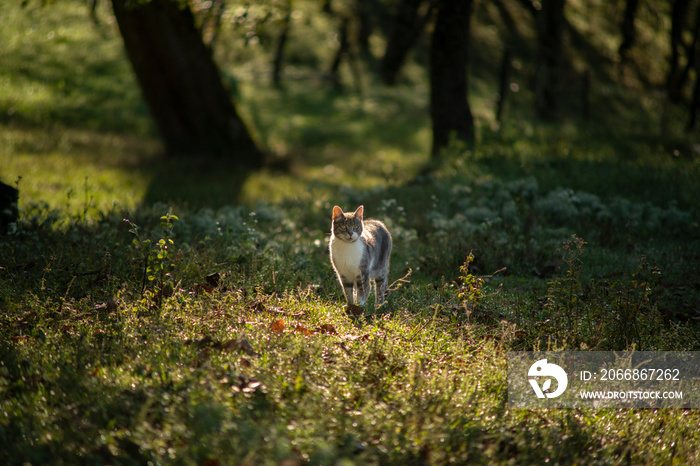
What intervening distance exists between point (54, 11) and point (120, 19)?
17555 millimetres

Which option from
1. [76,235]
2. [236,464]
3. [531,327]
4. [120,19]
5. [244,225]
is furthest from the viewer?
[120,19]

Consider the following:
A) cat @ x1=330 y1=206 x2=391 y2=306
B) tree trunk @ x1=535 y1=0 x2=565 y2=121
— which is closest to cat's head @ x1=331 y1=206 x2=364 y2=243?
cat @ x1=330 y1=206 x2=391 y2=306

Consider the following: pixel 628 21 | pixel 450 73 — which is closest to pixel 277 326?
pixel 450 73

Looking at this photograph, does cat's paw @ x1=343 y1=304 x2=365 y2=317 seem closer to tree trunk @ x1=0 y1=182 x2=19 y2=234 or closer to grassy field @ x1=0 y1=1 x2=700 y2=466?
grassy field @ x1=0 y1=1 x2=700 y2=466

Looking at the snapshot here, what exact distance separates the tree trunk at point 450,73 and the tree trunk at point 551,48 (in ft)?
17.8

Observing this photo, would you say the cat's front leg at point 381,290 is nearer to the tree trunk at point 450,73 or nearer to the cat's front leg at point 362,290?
the cat's front leg at point 362,290

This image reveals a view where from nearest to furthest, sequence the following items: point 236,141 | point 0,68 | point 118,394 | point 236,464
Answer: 1. point 236,464
2. point 118,394
3. point 236,141
4. point 0,68

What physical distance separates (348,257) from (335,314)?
2.18ft

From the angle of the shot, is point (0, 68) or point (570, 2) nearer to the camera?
point (0, 68)

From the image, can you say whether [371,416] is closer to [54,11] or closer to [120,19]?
[120,19]

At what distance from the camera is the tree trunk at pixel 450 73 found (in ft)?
40.9

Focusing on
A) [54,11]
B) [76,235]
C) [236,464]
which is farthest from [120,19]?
[54,11]

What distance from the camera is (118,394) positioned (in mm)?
3436

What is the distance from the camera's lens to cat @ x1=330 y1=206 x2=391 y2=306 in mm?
5492
